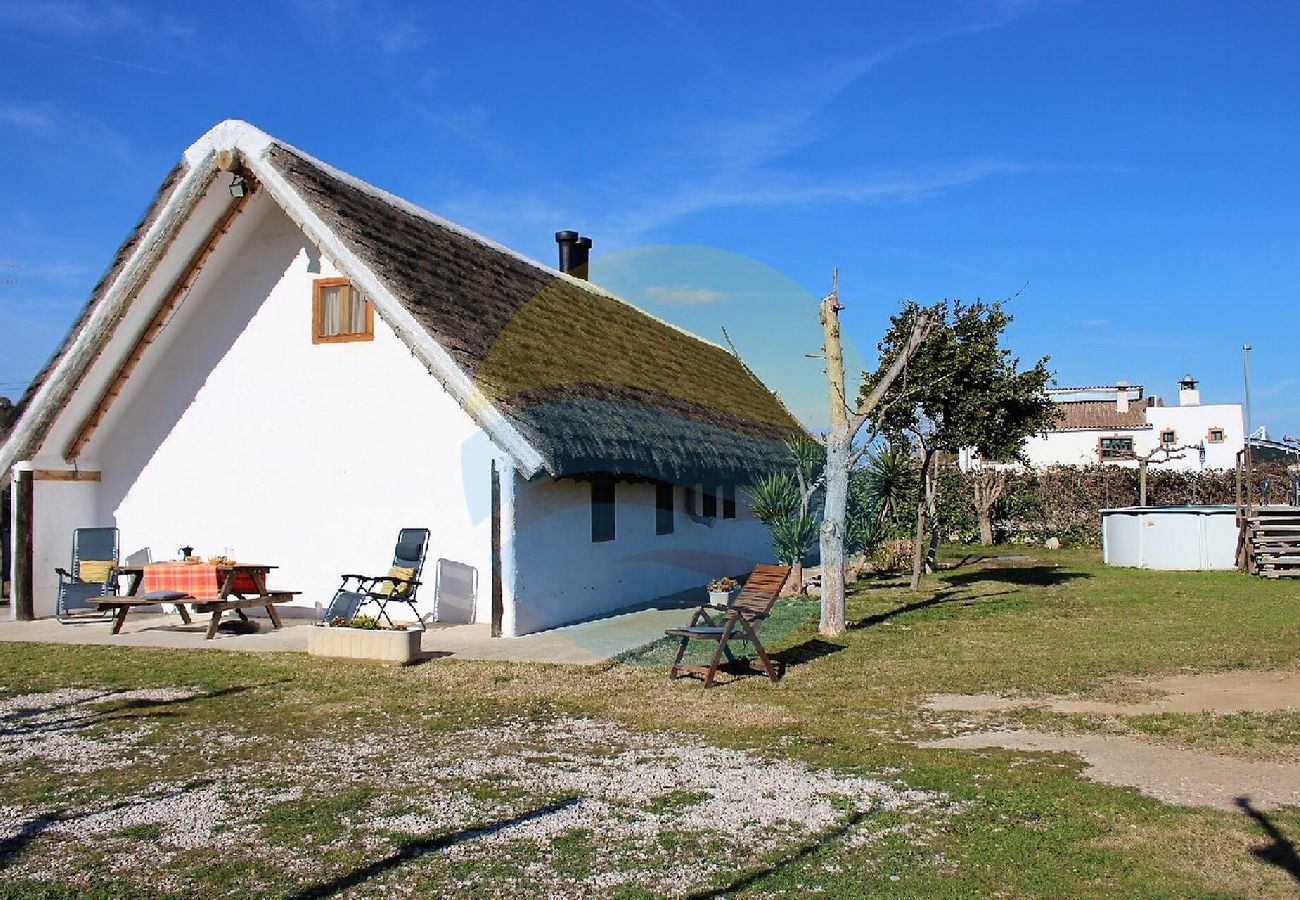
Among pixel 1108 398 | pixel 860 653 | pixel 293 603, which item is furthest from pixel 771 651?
pixel 1108 398

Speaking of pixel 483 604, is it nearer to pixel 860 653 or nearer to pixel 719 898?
pixel 860 653

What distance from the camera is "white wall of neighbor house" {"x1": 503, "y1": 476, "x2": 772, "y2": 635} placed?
12.2 meters

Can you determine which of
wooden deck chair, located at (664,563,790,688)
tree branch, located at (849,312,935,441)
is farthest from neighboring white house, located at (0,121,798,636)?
tree branch, located at (849,312,935,441)

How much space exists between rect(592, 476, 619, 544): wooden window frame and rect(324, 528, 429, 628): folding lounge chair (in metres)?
2.44

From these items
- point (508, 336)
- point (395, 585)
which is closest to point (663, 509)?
point (508, 336)

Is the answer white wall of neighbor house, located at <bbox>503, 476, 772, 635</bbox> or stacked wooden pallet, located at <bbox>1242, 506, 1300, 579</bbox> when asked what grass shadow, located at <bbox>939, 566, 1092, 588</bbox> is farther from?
white wall of neighbor house, located at <bbox>503, 476, 772, 635</bbox>

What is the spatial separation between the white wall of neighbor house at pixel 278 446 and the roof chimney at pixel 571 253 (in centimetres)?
987

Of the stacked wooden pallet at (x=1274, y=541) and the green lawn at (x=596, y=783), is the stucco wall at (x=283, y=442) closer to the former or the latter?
the green lawn at (x=596, y=783)

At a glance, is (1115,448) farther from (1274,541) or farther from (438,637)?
(438,637)

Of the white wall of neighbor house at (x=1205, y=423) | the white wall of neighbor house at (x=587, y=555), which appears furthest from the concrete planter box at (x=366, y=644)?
the white wall of neighbor house at (x=1205, y=423)

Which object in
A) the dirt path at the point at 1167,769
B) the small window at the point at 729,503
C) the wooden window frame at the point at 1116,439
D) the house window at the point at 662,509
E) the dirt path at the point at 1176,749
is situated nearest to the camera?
the dirt path at the point at 1167,769

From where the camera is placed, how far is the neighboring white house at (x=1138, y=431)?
45.6 m

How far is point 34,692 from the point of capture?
8.81 m

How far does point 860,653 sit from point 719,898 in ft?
21.7
